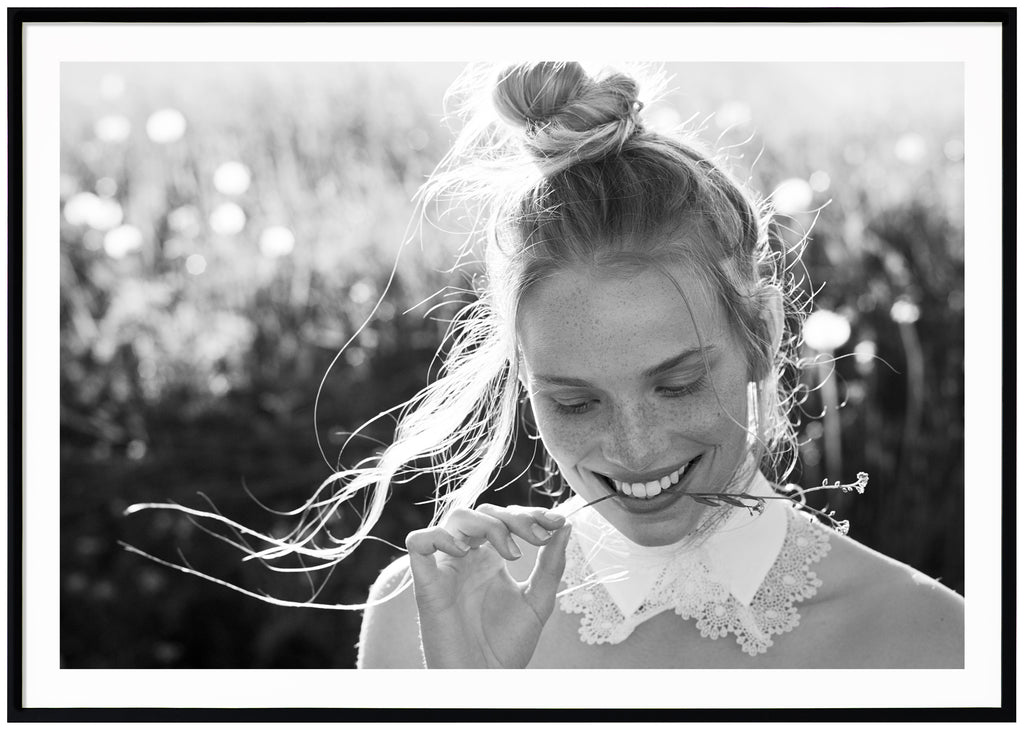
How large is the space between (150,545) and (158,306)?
509 millimetres

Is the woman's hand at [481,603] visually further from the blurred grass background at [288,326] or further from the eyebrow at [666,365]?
the blurred grass background at [288,326]

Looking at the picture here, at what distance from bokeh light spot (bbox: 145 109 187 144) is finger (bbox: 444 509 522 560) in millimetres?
1431

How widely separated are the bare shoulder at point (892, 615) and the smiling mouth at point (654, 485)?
0.26 meters

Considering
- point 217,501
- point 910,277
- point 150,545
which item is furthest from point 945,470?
point 150,545

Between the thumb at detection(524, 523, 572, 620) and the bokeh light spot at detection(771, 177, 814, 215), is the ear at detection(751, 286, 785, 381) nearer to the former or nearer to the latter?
the thumb at detection(524, 523, 572, 620)

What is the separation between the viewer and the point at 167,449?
2307mm

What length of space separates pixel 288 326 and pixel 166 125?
501mm

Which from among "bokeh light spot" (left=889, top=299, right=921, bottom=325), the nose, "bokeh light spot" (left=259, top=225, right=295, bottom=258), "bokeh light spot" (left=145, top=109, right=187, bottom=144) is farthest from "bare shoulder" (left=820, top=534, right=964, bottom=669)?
"bokeh light spot" (left=145, top=109, right=187, bottom=144)

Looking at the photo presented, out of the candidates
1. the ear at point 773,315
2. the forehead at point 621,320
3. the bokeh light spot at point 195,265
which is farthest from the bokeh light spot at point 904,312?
the bokeh light spot at point 195,265

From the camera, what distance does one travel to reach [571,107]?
1.27 m

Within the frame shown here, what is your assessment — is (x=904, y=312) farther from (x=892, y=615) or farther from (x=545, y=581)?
(x=545, y=581)

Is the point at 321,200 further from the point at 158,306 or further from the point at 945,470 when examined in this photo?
the point at 945,470

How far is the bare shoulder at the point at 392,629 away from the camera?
4.89ft

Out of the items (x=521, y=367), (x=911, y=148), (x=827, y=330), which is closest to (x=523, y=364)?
(x=521, y=367)
